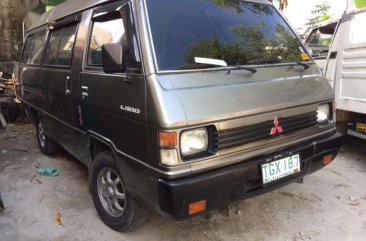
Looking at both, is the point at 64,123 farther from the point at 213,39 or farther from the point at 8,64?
the point at 8,64

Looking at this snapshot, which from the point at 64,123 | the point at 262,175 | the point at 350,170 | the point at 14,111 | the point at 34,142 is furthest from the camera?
the point at 14,111

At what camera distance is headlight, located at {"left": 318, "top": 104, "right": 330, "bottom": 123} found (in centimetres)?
315

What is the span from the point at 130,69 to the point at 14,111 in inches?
244

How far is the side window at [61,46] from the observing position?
3.69 m

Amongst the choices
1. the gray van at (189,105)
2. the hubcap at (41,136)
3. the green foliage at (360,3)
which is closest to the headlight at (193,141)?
the gray van at (189,105)

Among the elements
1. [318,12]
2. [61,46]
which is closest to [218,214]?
[61,46]

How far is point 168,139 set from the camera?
2285 millimetres

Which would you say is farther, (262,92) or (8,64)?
(8,64)

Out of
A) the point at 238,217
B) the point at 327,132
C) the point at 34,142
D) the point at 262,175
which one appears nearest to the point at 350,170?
the point at 327,132

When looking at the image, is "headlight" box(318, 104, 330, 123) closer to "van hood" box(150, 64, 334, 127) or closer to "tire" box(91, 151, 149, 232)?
"van hood" box(150, 64, 334, 127)

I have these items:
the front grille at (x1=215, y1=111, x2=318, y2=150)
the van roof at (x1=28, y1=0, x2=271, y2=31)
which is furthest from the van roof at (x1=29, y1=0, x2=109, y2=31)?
the front grille at (x1=215, y1=111, x2=318, y2=150)

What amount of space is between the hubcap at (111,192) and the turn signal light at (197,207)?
832 millimetres

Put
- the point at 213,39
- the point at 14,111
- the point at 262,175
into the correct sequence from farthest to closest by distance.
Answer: the point at 14,111, the point at 213,39, the point at 262,175

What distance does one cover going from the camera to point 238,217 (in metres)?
3.30
